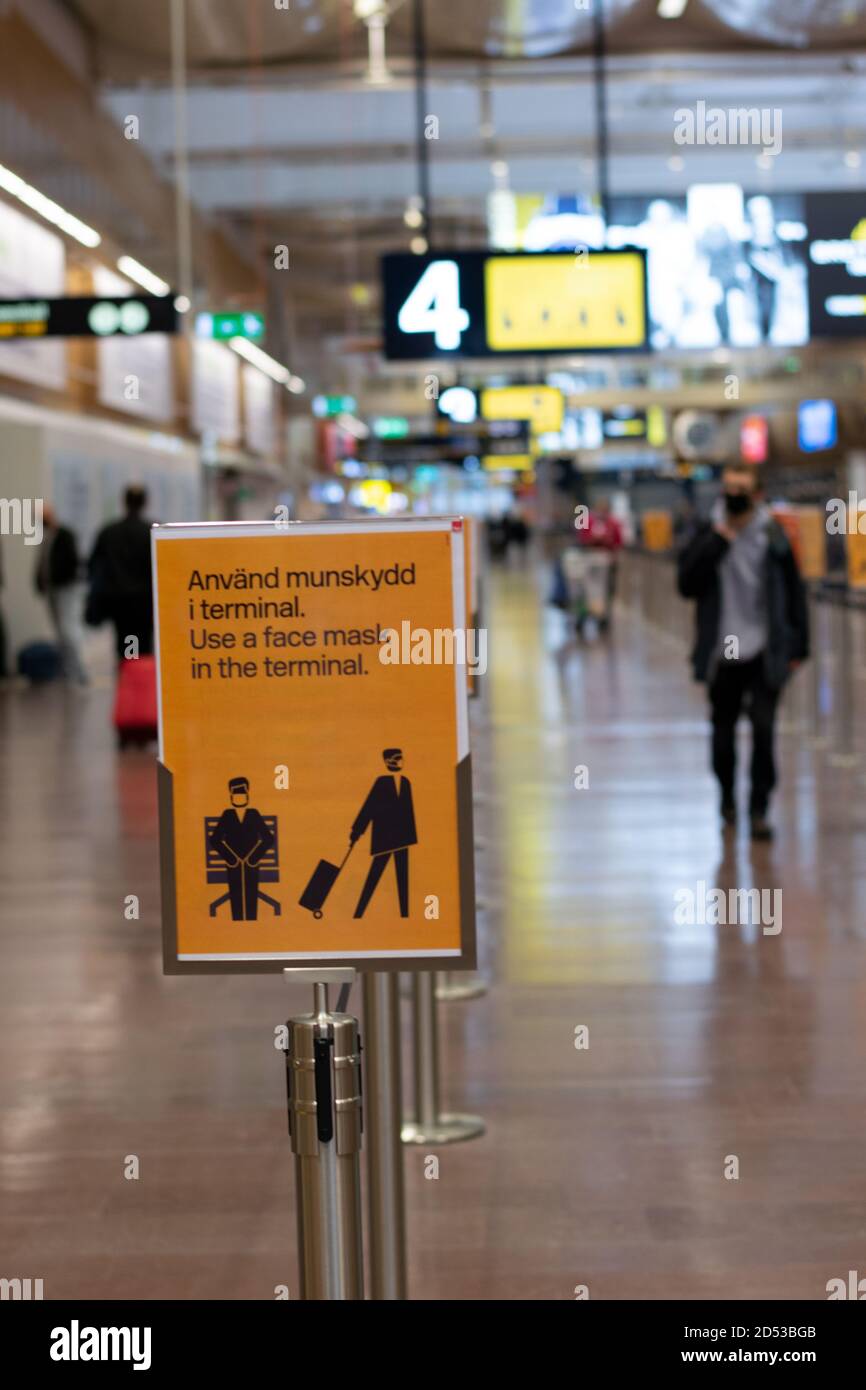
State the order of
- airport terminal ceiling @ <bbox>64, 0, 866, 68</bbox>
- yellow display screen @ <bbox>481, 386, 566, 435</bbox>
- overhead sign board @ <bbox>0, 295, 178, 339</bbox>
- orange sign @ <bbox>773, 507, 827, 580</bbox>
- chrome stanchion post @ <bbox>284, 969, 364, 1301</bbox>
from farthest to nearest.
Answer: yellow display screen @ <bbox>481, 386, 566, 435</bbox>, airport terminal ceiling @ <bbox>64, 0, 866, 68</bbox>, orange sign @ <bbox>773, 507, 827, 580</bbox>, overhead sign board @ <bbox>0, 295, 178, 339</bbox>, chrome stanchion post @ <bbox>284, 969, 364, 1301</bbox>

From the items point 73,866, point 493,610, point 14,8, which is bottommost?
point 73,866

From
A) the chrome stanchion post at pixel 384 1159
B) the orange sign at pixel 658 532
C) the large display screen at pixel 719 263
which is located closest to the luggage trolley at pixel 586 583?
the large display screen at pixel 719 263

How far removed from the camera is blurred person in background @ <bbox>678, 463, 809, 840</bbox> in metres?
8.84

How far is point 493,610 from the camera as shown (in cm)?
3228

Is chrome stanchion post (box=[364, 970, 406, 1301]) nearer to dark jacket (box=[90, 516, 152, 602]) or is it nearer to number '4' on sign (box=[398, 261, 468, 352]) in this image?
dark jacket (box=[90, 516, 152, 602])

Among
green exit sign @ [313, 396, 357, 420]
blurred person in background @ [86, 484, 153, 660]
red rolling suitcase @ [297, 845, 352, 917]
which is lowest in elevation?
red rolling suitcase @ [297, 845, 352, 917]

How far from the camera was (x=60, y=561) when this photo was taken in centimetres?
1820

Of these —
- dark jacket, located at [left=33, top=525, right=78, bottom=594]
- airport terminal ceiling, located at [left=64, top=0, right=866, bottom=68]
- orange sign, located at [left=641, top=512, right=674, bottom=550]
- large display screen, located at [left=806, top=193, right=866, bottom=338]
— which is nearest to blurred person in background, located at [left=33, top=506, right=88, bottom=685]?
dark jacket, located at [left=33, top=525, right=78, bottom=594]

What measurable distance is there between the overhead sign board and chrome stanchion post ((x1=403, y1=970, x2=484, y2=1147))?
35.3 ft

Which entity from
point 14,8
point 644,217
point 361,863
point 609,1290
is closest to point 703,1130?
point 609,1290

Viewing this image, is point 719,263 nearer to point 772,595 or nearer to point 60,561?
point 60,561

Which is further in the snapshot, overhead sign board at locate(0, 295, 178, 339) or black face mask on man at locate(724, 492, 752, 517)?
overhead sign board at locate(0, 295, 178, 339)

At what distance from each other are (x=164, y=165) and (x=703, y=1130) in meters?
22.7
